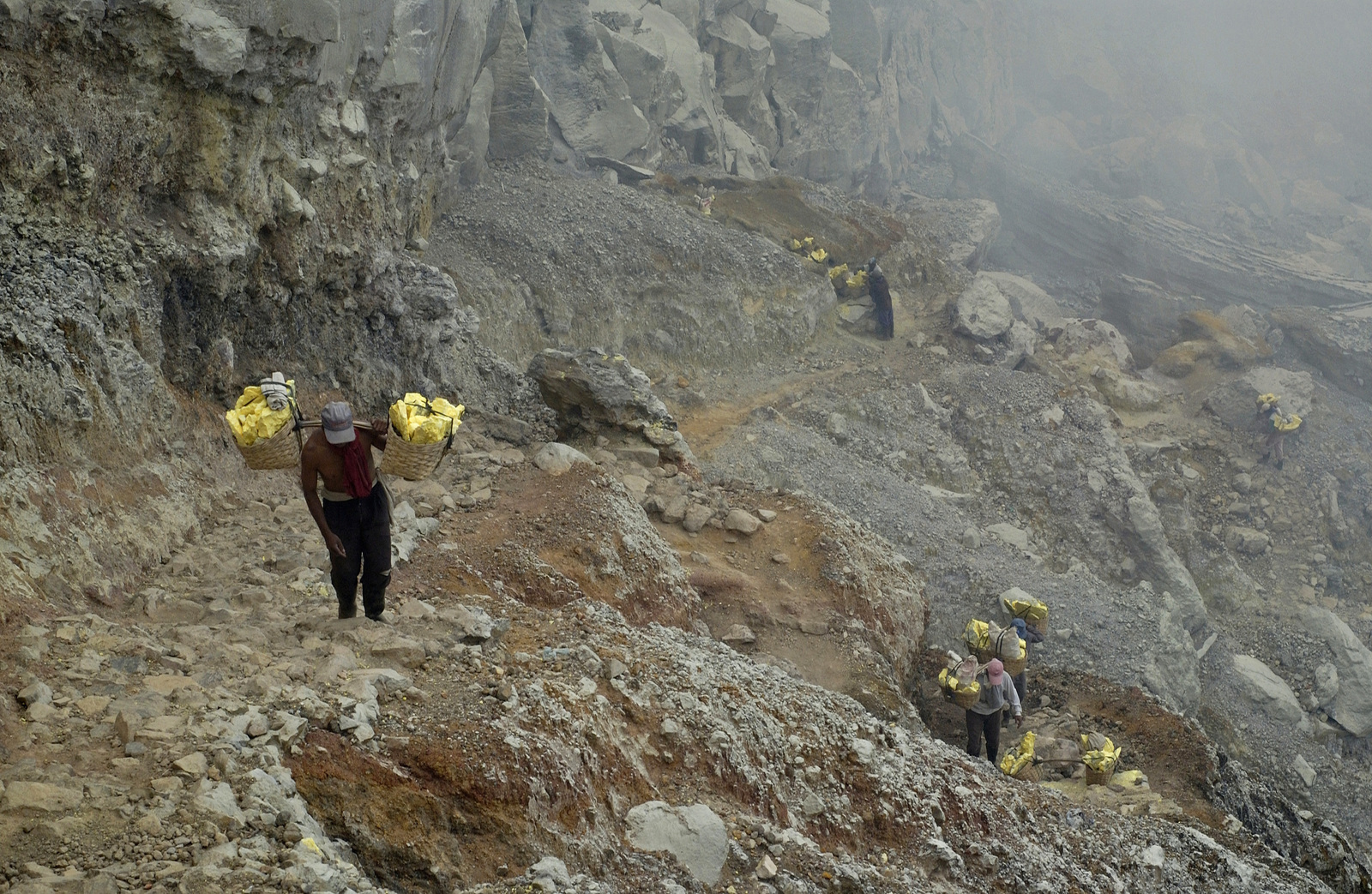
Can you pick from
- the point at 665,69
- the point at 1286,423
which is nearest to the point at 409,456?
the point at 1286,423

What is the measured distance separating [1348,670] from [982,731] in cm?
1192

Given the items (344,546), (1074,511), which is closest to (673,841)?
(344,546)

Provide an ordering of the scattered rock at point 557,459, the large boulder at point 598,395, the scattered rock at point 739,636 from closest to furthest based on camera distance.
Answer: the scattered rock at point 739,636, the scattered rock at point 557,459, the large boulder at point 598,395

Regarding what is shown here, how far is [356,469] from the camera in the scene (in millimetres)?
5699

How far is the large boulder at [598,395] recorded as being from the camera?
12.8m

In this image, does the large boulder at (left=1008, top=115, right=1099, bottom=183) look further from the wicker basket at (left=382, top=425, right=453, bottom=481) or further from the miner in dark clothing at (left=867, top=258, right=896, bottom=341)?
the wicker basket at (left=382, top=425, right=453, bottom=481)

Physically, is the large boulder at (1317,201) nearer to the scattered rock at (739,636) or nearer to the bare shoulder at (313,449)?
the scattered rock at (739,636)

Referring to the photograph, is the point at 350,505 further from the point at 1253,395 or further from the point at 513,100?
the point at 1253,395

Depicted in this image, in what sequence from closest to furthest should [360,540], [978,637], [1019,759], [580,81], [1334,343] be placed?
1. [360,540]
2. [1019,759]
3. [978,637]
4. [580,81]
5. [1334,343]

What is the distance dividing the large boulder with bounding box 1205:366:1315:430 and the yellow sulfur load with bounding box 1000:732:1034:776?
18.3 meters

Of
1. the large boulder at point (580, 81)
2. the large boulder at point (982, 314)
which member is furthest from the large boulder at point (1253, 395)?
the large boulder at point (580, 81)

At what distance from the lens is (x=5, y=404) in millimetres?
6039

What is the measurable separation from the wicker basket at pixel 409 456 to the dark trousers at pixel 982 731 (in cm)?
674

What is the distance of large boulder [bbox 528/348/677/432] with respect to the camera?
12812mm
